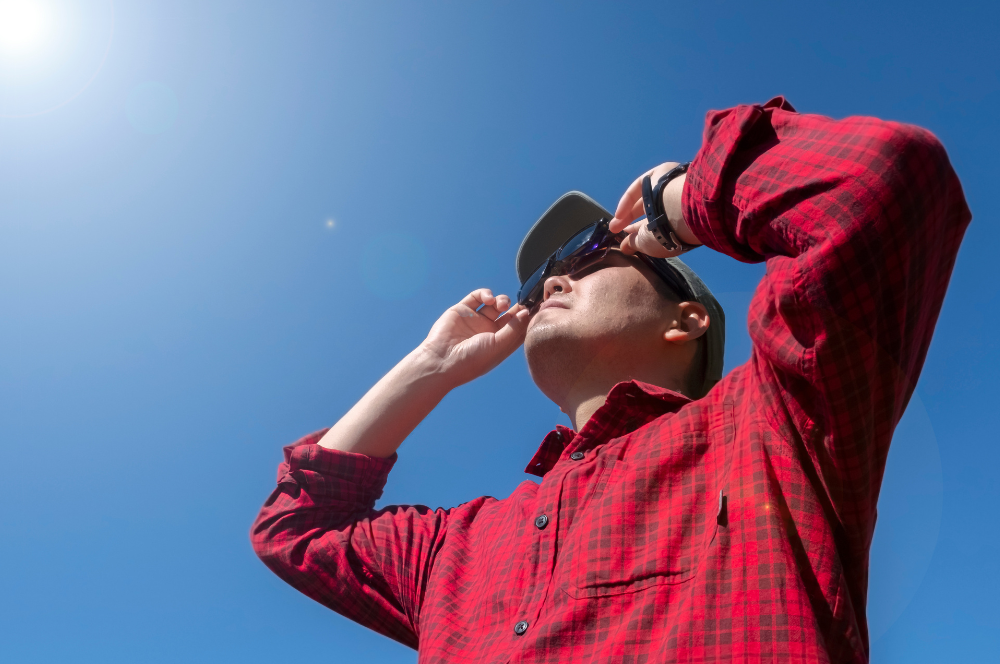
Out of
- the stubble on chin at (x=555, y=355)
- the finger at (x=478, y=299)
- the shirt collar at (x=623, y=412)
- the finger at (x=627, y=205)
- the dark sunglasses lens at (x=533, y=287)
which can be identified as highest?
the finger at (x=478, y=299)

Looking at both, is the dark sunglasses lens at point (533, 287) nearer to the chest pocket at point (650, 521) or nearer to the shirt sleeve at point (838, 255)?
the chest pocket at point (650, 521)

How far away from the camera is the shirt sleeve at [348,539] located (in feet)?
10.2

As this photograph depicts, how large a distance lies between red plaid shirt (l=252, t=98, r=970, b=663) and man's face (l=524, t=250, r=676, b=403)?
820 millimetres

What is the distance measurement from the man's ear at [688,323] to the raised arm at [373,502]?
34.5 inches

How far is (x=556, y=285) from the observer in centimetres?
359

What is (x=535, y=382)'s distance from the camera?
11.5 feet

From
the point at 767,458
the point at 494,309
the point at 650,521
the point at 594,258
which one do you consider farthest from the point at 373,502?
the point at 767,458

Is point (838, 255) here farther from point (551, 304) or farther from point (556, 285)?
point (556, 285)

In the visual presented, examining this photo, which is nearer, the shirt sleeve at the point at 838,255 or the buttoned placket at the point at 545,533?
the shirt sleeve at the point at 838,255

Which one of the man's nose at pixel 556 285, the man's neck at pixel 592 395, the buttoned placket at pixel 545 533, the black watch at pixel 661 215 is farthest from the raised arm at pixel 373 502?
the black watch at pixel 661 215

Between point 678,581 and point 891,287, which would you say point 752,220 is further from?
point 678,581

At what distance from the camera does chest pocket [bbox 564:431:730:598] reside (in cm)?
195

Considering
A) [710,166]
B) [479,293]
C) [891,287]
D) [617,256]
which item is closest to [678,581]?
[891,287]

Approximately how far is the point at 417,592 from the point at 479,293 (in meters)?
1.79
